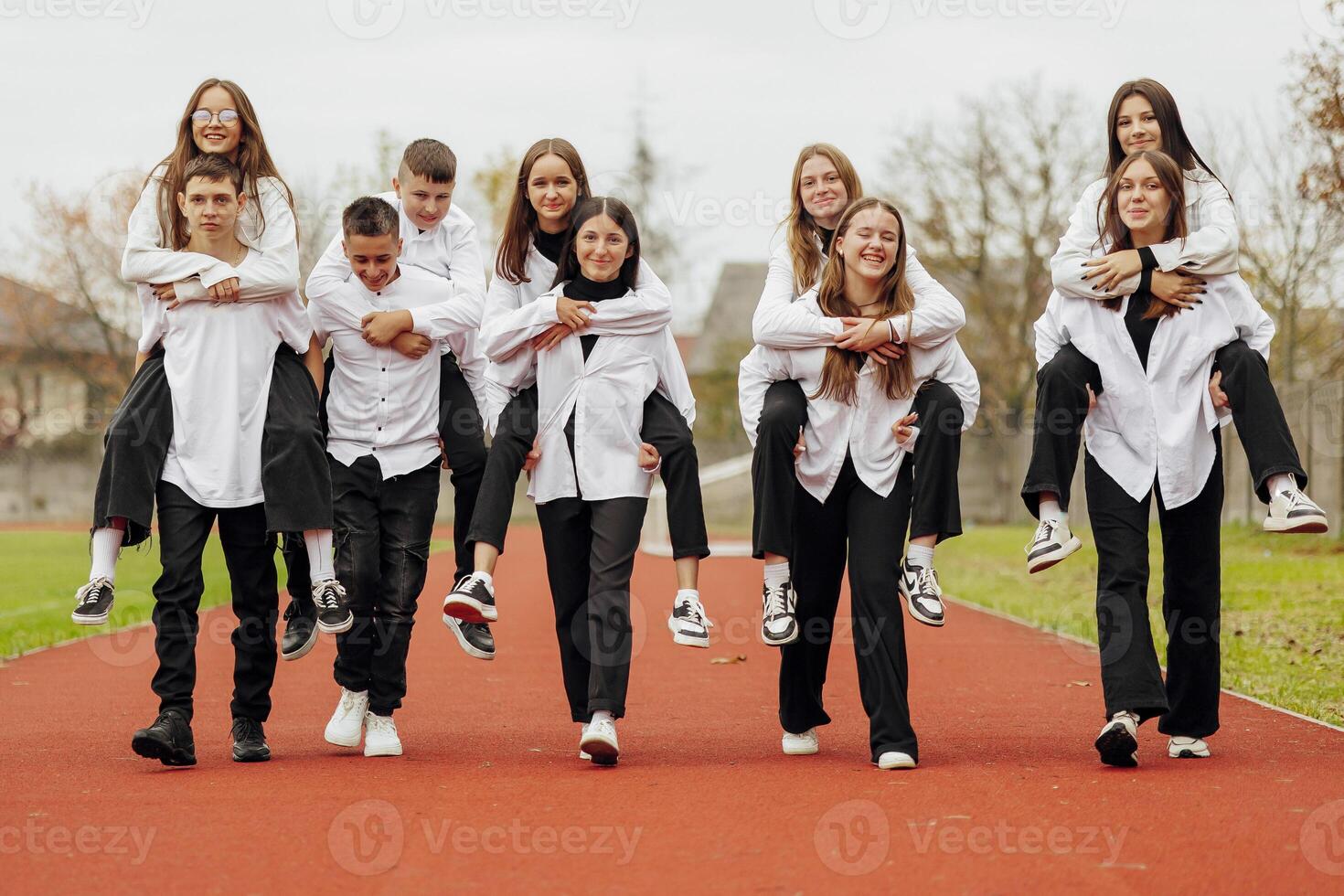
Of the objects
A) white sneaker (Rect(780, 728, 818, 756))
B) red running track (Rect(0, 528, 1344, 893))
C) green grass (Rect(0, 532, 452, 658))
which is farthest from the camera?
green grass (Rect(0, 532, 452, 658))

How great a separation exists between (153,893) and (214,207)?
318 cm

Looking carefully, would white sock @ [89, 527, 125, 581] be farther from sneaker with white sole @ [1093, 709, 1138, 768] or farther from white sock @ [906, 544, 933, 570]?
sneaker with white sole @ [1093, 709, 1138, 768]

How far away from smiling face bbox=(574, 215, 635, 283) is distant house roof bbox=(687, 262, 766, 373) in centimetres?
4417

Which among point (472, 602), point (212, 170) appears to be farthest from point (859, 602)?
point (212, 170)

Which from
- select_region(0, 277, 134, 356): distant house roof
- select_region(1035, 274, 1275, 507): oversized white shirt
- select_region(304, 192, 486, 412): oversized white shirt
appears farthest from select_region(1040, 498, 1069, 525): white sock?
select_region(0, 277, 134, 356): distant house roof

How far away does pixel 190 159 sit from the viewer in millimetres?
6547

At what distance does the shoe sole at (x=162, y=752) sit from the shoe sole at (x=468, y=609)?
120cm

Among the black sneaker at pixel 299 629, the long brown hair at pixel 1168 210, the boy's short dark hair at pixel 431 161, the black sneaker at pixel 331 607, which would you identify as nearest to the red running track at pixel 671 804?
the black sneaker at pixel 299 629

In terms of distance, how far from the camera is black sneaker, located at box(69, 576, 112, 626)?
5926mm

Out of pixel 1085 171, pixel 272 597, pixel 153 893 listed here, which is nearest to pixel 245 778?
pixel 272 597

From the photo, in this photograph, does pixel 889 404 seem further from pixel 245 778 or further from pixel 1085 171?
pixel 1085 171

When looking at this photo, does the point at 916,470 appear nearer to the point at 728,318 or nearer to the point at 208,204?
the point at 208,204

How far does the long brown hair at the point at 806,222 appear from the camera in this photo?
267 inches

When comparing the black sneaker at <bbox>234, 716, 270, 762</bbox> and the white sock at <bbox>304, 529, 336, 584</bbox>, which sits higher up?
the white sock at <bbox>304, 529, 336, 584</bbox>
